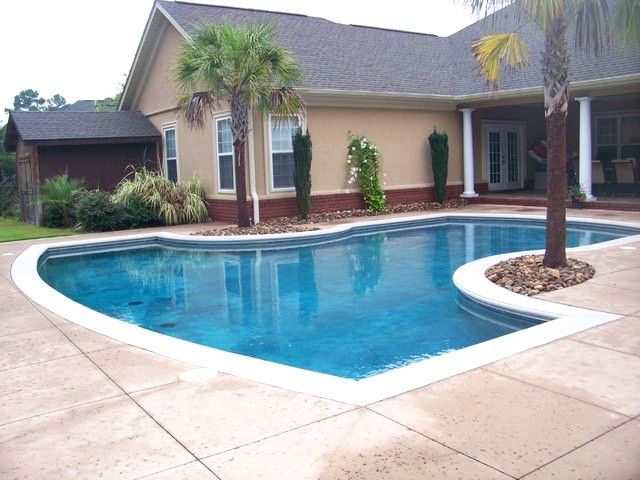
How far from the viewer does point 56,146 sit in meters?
18.5

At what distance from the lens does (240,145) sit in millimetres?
14812

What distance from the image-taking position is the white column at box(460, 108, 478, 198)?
19.6 m

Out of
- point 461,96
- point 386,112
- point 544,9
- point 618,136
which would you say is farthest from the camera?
point 618,136

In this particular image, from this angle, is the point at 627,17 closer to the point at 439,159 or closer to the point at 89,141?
the point at 439,159

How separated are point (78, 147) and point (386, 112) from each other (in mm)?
8990

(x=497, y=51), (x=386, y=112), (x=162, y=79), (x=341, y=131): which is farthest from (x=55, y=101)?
(x=497, y=51)

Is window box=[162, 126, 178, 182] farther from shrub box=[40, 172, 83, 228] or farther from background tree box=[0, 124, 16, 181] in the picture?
background tree box=[0, 124, 16, 181]

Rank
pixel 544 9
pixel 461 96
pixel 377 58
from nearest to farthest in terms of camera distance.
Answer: pixel 544 9, pixel 461 96, pixel 377 58

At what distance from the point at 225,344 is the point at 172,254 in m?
6.81

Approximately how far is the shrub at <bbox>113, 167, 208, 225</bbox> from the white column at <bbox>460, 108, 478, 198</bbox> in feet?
26.4

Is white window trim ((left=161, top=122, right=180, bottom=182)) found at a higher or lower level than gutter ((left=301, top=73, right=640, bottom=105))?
lower

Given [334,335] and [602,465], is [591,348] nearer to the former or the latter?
[602,465]

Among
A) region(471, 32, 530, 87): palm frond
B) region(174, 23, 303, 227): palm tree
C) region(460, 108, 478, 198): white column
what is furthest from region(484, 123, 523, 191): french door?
region(471, 32, 530, 87): palm frond

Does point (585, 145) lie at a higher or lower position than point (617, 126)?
lower
